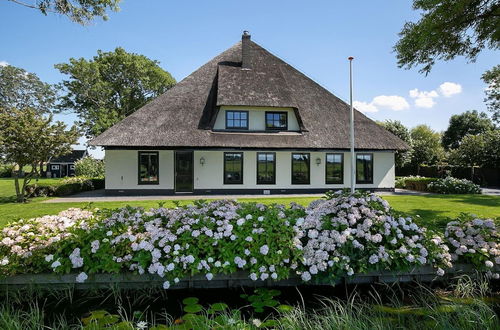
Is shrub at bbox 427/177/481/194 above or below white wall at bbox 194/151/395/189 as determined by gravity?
below

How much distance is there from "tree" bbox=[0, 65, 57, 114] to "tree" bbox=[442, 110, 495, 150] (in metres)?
68.4

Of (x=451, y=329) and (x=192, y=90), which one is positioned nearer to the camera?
(x=451, y=329)

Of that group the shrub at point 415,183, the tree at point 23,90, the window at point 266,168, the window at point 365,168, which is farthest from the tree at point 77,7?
the tree at point 23,90

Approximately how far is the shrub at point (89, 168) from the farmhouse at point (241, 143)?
34.0ft

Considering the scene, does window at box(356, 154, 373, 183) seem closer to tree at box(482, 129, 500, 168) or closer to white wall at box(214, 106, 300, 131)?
white wall at box(214, 106, 300, 131)

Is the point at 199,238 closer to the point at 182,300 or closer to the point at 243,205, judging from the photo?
the point at 182,300

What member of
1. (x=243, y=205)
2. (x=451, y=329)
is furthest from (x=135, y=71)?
(x=451, y=329)

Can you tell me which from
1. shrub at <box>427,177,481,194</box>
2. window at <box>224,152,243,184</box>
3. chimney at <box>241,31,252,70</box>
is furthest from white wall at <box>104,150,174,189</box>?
shrub at <box>427,177,481,194</box>

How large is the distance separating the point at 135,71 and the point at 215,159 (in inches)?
938

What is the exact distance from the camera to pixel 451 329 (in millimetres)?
2600

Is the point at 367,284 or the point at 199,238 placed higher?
the point at 199,238

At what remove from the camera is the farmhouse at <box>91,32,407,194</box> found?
51.9 ft

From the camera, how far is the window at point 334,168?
56.6 feet

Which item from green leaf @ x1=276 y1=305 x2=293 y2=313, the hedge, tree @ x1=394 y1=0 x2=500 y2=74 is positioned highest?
tree @ x1=394 y1=0 x2=500 y2=74
